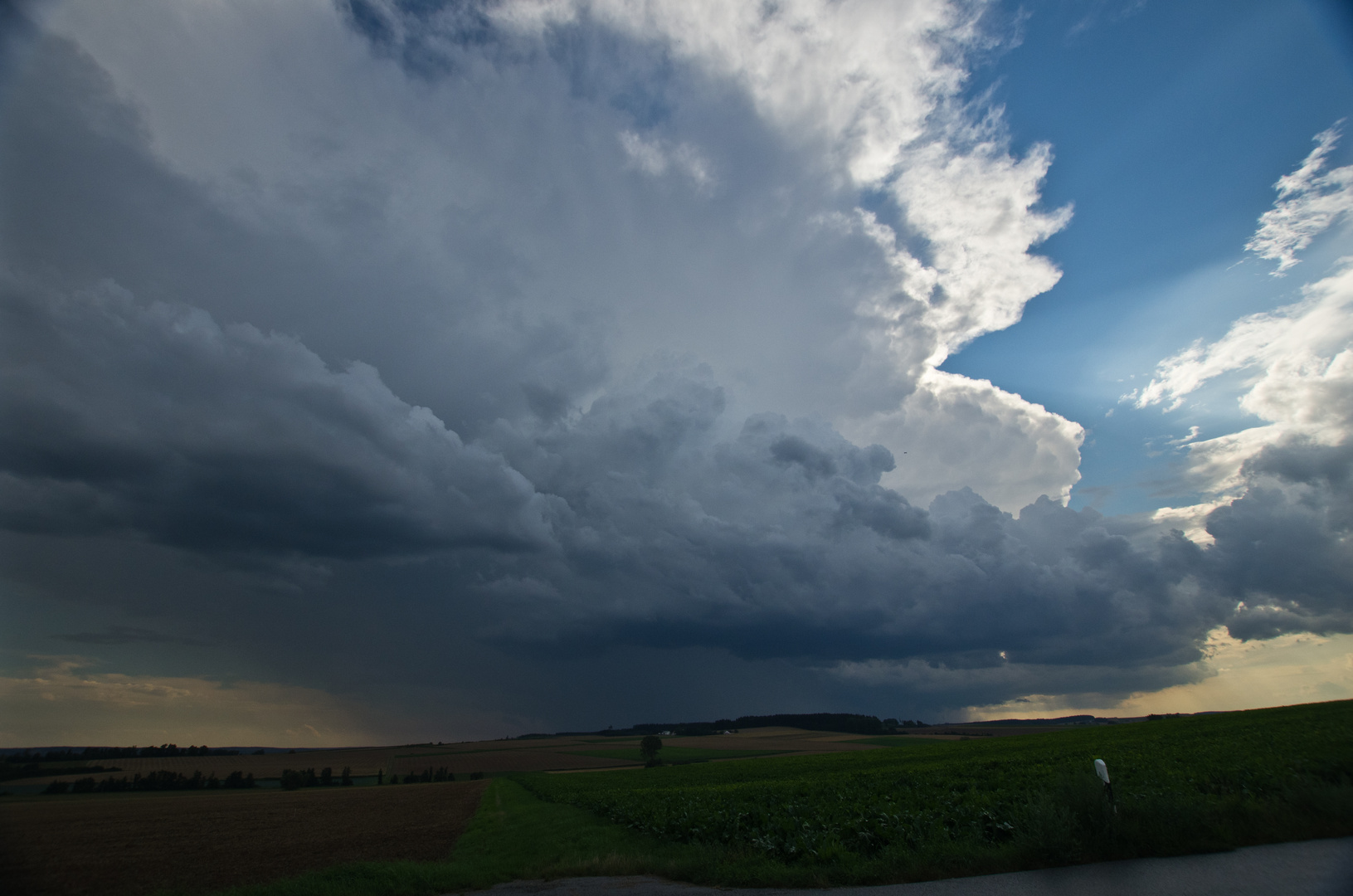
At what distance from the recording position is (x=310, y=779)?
91062 mm

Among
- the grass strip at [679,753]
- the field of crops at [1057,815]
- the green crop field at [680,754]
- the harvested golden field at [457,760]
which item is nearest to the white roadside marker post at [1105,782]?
the field of crops at [1057,815]

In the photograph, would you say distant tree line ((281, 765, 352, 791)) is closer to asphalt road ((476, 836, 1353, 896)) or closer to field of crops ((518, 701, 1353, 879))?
field of crops ((518, 701, 1353, 879))

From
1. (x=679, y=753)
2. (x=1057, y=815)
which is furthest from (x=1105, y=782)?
(x=679, y=753)

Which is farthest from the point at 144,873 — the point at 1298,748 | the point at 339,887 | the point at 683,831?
the point at 1298,748

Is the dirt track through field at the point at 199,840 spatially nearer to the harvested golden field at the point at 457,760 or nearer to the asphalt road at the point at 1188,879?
the asphalt road at the point at 1188,879

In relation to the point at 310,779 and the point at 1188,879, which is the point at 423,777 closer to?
the point at 310,779

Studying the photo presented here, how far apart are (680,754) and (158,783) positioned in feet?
248

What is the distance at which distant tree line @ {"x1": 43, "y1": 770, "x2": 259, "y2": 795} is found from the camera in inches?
2608

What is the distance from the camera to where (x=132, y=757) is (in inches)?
3634

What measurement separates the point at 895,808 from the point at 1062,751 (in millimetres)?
31012

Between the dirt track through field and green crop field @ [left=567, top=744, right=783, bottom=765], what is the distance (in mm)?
54503

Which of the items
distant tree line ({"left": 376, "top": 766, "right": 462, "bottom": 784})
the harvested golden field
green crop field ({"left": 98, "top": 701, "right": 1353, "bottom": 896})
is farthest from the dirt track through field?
distant tree line ({"left": 376, "top": 766, "right": 462, "bottom": 784})

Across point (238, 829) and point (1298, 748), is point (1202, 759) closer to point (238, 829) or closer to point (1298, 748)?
point (1298, 748)

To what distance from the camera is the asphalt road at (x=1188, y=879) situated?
9.55m
